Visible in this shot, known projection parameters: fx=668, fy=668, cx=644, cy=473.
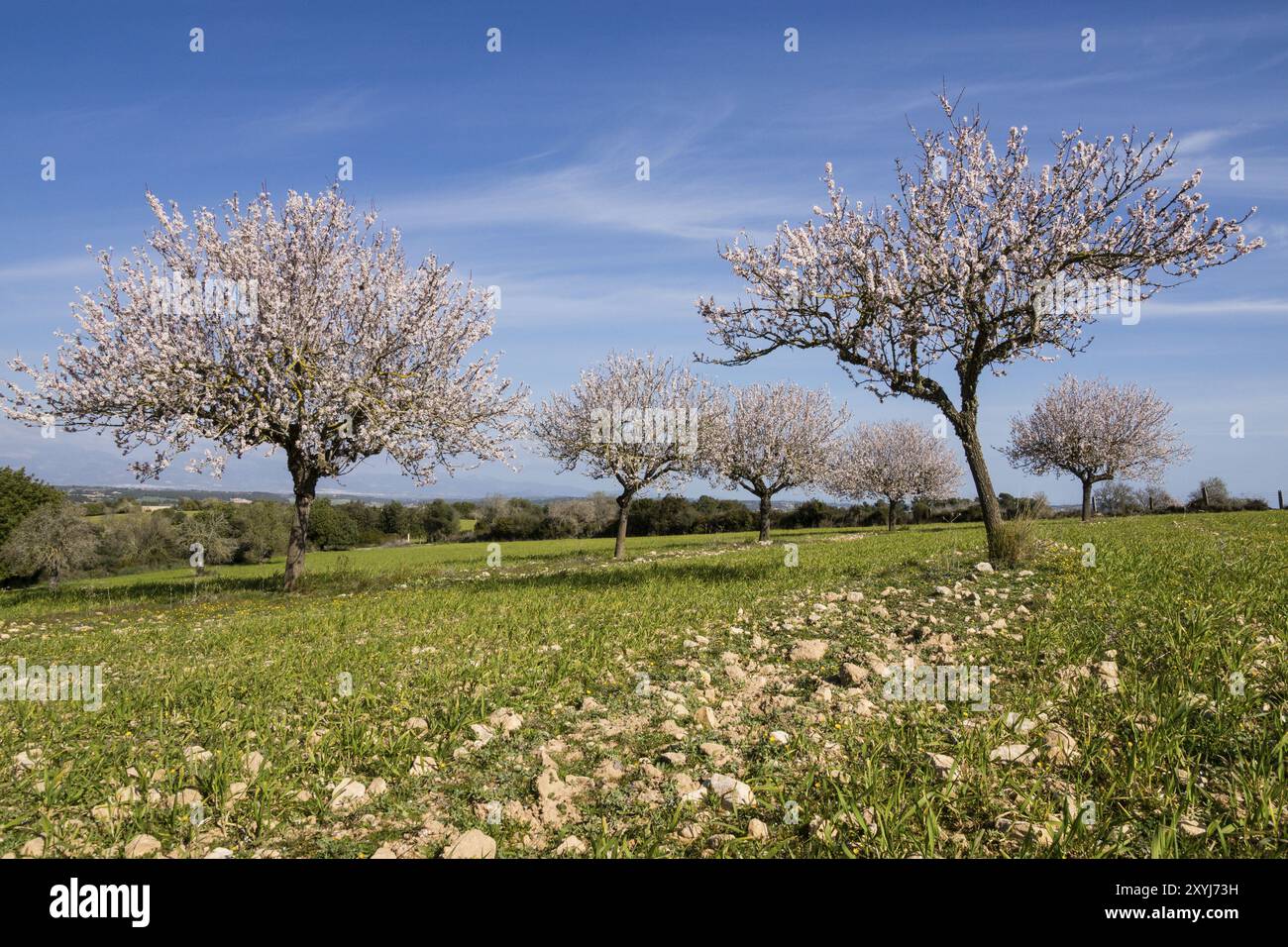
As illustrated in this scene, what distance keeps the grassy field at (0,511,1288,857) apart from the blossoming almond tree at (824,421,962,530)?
47.1 meters

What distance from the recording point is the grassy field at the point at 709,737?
4238 mm

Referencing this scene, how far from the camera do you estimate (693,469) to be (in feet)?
130

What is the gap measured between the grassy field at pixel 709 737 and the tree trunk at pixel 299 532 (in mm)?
10515

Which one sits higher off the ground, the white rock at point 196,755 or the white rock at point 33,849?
the white rock at point 196,755

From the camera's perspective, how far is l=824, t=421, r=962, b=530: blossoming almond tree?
56.6 metres

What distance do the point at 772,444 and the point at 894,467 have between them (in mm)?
18386

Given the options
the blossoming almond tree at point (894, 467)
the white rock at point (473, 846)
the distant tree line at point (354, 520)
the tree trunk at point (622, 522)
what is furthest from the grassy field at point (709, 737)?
the blossoming almond tree at point (894, 467)

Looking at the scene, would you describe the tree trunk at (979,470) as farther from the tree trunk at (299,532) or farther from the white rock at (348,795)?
the tree trunk at (299,532)

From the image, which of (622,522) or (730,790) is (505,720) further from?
(622,522)

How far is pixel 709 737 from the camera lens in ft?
18.4

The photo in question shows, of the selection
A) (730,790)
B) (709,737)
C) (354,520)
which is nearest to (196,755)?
(709,737)

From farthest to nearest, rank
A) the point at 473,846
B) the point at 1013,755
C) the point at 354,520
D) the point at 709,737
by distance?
the point at 354,520 → the point at 709,737 → the point at 1013,755 → the point at 473,846

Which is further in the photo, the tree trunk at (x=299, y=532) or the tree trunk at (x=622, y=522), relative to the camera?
the tree trunk at (x=622, y=522)
